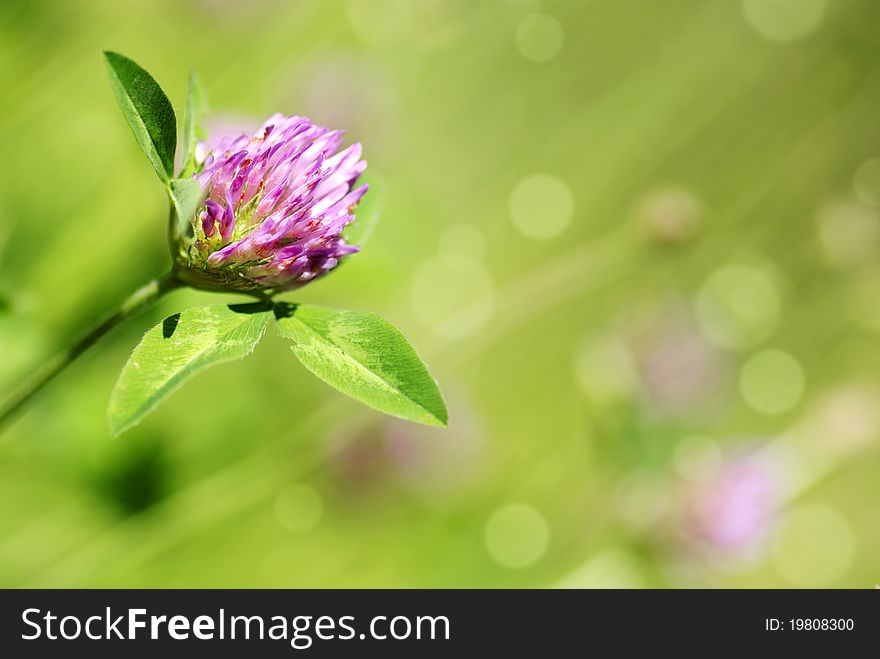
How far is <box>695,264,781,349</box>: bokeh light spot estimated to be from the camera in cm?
153

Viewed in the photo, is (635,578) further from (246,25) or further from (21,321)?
(246,25)

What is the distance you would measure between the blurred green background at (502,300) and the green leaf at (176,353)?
148mm

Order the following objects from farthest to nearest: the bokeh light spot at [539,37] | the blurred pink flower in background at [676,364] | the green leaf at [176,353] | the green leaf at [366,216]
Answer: the bokeh light spot at [539,37] → the blurred pink flower in background at [676,364] → the green leaf at [366,216] → the green leaf at [176,353]

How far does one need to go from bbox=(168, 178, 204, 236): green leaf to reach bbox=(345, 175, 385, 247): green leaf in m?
0.12

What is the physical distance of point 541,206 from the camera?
1.56 meters

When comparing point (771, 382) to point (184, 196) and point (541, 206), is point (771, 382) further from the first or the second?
point (184, 196)

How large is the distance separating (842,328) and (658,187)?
19.9 inches

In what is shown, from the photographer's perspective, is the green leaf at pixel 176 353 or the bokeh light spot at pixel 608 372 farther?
the bokeh light spot at pixel 608 372

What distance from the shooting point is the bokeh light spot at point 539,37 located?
4.94 feet

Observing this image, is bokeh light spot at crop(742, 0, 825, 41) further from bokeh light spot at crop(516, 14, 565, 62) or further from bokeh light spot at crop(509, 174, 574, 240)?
bokeh light spot at crop(509, 174, 574, 240)

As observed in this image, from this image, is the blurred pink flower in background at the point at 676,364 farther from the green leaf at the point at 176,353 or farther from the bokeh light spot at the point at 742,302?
the green leaf at the point at 176,353

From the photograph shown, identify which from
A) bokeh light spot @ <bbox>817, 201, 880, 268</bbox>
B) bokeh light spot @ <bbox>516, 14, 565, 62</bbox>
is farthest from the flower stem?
bokeh light spot @ <bbox>516, 14, 565, 62</bbox>

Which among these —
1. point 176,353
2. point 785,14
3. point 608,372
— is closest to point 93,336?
point 176,353

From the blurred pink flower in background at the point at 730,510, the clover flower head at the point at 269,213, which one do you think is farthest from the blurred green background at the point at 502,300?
the clover flower head at the point at 269,213
